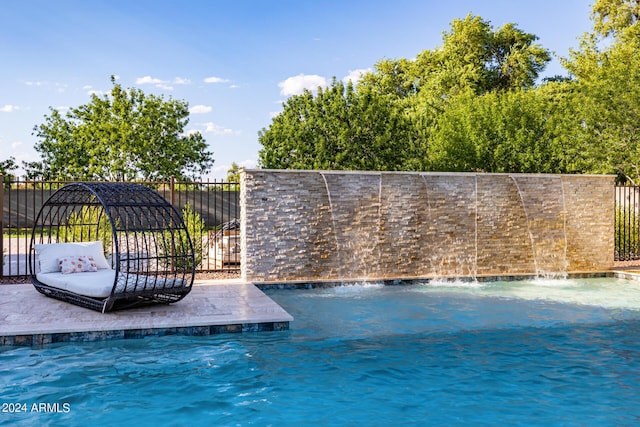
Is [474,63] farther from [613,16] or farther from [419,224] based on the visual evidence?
[419,224]

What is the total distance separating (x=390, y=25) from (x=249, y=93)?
7794 mm

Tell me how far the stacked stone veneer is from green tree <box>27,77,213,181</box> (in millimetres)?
21581

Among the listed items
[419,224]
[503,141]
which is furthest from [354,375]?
[503,141]

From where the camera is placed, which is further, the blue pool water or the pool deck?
the pool deck

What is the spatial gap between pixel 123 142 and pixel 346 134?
15368mm

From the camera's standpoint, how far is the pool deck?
675cm

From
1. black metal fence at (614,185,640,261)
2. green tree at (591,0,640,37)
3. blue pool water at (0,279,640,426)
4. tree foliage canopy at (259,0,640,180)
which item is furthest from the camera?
green tree at (591,0,640,37)

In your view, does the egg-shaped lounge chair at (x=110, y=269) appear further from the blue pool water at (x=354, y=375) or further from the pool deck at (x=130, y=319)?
the blue pool water at (x=354, y=375)

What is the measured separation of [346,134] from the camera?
21062mm

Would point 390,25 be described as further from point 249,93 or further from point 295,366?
point 295,366

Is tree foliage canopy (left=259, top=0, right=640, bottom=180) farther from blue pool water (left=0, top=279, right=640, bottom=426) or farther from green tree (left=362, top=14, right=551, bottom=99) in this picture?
blue pool water (left=0, top=279, right=640, bottom=426)

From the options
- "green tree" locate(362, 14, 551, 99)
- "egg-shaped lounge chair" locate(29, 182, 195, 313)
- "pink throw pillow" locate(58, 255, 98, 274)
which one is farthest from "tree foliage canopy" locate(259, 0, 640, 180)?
"egg-shaped lounge chair" locate(29, 182, 195, 313)

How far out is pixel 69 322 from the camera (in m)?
7.07

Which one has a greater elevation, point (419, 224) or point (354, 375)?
point (419, 224)
